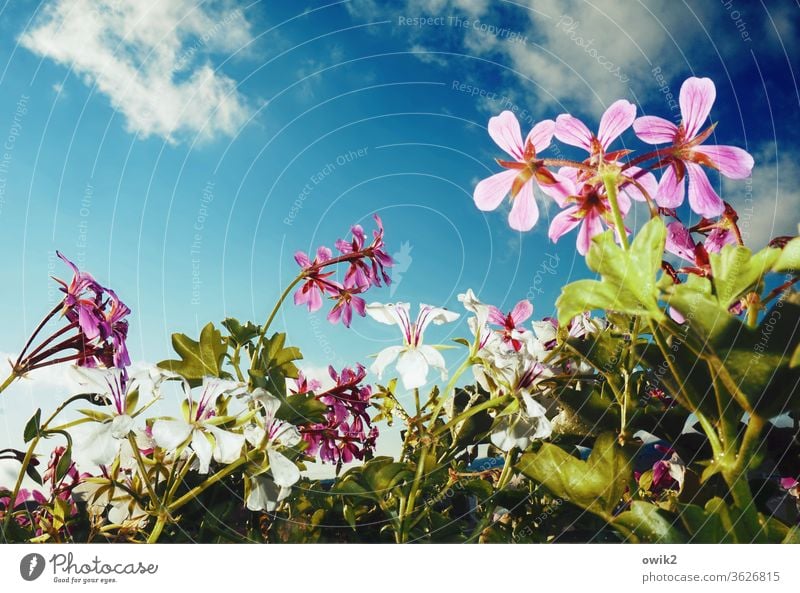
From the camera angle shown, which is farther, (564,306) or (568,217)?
(568,217)

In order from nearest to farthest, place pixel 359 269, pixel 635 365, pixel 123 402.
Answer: pixel 123 402 < pixel 635 365 < pixel 359 269

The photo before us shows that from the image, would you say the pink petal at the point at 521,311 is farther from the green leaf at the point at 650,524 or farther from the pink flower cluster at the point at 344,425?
the green leaf at the point at 650,524

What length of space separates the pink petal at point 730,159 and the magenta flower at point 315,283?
531 millimetres

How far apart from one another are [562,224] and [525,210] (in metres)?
0.05

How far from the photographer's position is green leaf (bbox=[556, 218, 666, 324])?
1.36 ft

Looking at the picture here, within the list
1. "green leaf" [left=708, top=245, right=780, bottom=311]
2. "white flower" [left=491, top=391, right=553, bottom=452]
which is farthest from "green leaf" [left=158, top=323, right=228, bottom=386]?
"green leaf" [left=708, top=245, right=780, bottom=311]

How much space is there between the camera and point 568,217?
25.3 inches

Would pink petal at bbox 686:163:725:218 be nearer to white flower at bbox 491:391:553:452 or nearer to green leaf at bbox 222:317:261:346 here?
white flower at bbox 491:391:553:452

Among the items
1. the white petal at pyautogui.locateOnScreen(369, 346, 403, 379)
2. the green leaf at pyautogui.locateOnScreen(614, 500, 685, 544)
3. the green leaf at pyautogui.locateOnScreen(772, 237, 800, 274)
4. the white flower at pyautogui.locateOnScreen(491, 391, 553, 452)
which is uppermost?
the white petal at pyautogui.locateOnScreen(369, 346, 403, 379)

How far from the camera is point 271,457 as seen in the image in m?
0.57

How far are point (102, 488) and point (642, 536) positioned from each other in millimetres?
605
